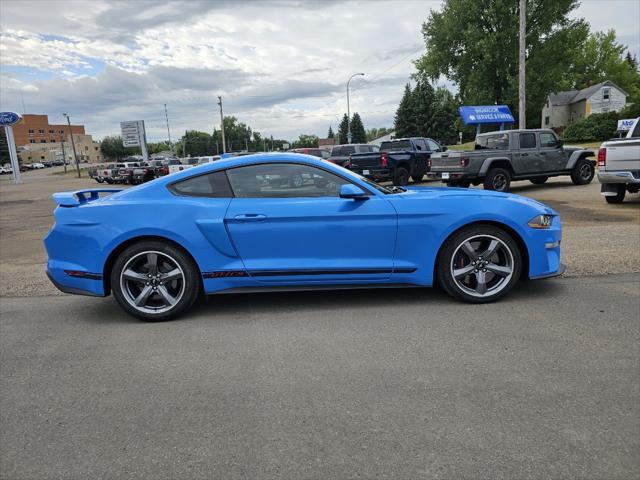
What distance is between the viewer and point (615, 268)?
5.54m

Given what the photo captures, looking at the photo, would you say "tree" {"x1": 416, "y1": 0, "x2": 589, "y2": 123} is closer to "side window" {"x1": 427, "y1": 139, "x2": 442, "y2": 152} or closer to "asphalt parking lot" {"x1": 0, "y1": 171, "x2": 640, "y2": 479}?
"side window" {"x1": 427, "y1": 139, "x2": 442, "y2": 152}

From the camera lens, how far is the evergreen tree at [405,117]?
79.4 m

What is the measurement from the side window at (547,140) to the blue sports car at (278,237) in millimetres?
11124

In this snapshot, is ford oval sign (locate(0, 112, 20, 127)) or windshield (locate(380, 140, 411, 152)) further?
ford oval sign (locate(0, 112, 20, 127))

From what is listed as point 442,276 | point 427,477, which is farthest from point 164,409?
point 442,276

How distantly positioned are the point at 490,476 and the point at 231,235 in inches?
112

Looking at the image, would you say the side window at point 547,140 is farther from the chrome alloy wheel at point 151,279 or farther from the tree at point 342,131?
the tree at point 342,131

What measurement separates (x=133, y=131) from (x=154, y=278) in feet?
196

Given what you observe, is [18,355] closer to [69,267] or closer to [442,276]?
[69,267]

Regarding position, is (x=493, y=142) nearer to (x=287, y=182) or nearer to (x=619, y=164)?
(x=619, y=164)

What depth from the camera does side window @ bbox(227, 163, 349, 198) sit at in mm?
4469

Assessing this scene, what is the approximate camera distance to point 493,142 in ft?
47.2

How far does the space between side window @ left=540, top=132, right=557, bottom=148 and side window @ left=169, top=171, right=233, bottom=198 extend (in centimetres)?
1249

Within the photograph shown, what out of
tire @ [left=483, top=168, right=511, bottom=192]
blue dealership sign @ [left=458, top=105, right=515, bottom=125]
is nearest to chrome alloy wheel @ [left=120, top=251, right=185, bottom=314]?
tire @ [left=483, top=168, right=511, bottom=192]
